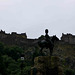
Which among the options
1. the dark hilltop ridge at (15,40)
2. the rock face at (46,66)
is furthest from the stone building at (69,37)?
the rock face at (46,66)

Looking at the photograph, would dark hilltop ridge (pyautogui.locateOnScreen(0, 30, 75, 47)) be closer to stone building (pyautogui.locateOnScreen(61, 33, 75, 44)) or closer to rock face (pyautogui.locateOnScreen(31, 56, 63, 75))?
stone building (pyautogui.locateOnScreen(61, 33, 75, 44))

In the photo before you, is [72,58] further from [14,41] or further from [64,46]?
[14,41]

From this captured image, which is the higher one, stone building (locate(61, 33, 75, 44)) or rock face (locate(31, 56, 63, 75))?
stone building (locate(61, 33, 75, 44))

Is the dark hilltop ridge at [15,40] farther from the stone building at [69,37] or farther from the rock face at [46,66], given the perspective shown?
the rock face at [46,66]

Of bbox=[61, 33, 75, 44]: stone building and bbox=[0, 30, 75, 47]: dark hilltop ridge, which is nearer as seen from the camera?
bbox=[0, 30, 75, 47]: dark hilltop ridge

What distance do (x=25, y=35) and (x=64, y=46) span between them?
30.2 metres

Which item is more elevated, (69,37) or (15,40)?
(69,37)

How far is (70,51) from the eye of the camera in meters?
156

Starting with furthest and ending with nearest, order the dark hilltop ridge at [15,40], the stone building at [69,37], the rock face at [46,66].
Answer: the stone building at [69,37], the dark hilltop ridge at [15,40], the rock face at [46,66]

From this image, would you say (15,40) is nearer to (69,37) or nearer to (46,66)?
(69,37)

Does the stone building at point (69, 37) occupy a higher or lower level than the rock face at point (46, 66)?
higher

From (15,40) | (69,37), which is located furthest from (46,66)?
(69,37)

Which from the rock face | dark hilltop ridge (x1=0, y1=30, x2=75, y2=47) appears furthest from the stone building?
the rock face

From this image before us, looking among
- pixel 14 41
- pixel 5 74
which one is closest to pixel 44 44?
pixel 5 74
